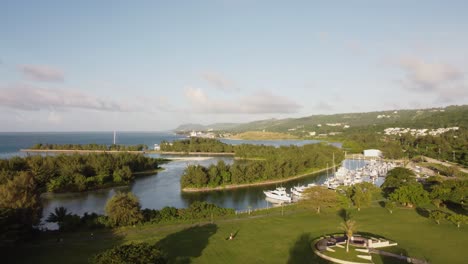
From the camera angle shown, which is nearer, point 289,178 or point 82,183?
point 82,183

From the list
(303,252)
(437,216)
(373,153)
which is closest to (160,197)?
(303,252)

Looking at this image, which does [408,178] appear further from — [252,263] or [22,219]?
[22,219]

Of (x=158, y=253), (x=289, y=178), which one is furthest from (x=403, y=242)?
(x=289, y=178)

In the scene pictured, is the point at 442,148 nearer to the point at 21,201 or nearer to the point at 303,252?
the point at 303,252

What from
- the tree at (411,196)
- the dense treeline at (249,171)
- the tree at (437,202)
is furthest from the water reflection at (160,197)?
the tree at (437,202)

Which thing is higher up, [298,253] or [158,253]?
[158,253]

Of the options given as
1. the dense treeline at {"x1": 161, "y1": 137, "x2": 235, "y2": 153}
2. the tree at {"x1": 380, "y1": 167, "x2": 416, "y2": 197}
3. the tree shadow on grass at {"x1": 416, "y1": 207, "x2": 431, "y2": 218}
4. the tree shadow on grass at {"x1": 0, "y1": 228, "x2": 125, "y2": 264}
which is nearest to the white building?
the dense treeline at {"x1": 161, "y1": 137, "x2": 235, "y2": 153}

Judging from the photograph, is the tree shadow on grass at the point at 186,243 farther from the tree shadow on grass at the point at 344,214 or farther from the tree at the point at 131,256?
the tree shadow on grass at the point at 344,214
